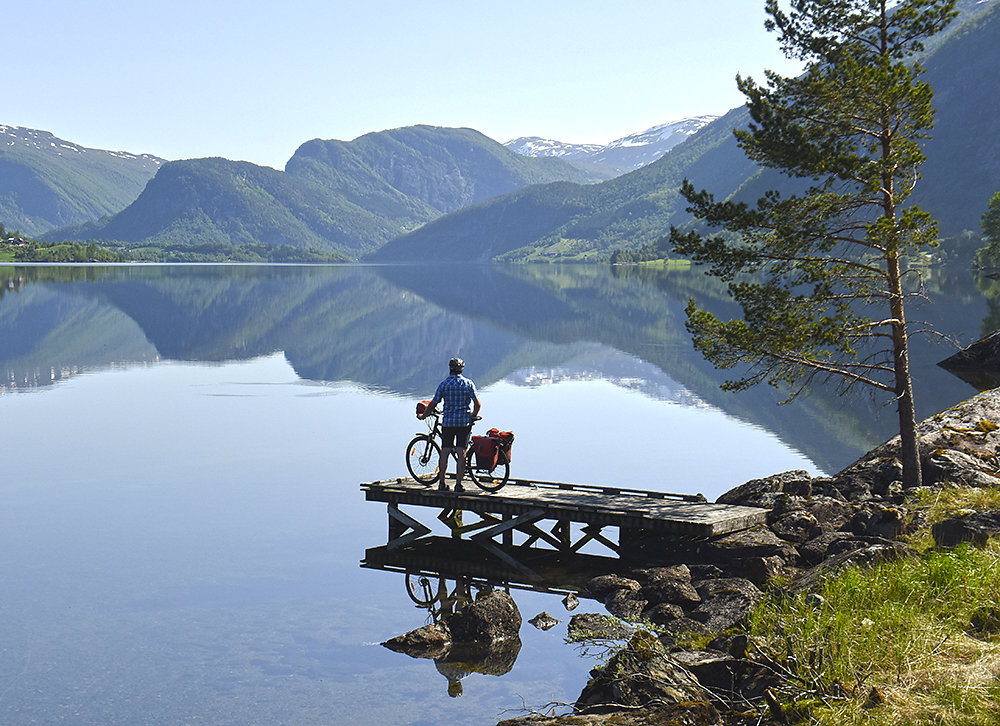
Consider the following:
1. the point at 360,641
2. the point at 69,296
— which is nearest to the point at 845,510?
the point at 360,641

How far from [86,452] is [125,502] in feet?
26.2

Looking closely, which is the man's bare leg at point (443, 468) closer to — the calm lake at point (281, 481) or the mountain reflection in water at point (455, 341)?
the calm lake at point (281, 481)

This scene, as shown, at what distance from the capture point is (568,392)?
1957 inches

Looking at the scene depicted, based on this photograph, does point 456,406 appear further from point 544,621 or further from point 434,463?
point 544,621

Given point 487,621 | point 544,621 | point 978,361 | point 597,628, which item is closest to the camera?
point 487,621

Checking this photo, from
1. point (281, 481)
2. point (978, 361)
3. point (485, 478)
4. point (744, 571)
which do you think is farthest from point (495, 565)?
point (978, 361)

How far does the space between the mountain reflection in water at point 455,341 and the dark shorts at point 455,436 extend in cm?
1546

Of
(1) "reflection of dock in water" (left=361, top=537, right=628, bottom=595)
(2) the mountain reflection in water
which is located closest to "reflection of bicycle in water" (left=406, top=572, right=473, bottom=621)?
(1) "reflection of dock in water" (left=361, top=537, right=628, bottom=595)

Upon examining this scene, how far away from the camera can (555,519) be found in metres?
22.1

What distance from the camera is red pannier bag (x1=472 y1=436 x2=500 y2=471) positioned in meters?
21.9

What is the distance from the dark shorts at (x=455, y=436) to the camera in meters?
21.3

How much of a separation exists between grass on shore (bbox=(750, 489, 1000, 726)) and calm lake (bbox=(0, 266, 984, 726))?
4351 millimetres

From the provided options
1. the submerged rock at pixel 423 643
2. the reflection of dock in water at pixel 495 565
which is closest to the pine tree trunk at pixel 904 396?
the reflection of dock in water at pixel 495 565

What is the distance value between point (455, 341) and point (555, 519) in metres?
58.3
